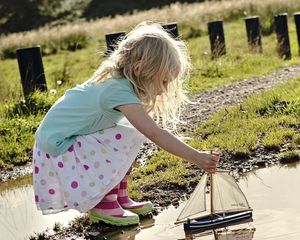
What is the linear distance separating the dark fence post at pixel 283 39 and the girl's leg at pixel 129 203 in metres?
7.09

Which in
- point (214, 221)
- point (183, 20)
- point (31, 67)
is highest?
point (31, 67)

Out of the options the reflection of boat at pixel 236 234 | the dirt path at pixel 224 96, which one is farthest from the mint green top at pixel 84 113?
the dirt path at pixel 224 96

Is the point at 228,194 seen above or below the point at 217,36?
above

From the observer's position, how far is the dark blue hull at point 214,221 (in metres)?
4.29

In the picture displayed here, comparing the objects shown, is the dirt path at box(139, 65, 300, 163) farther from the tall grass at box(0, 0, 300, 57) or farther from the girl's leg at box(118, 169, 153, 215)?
the tall grass at box(0, 0, 300, 57)

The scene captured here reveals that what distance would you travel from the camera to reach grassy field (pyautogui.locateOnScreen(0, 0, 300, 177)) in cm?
672

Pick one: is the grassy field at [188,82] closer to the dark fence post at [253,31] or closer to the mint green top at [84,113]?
the dark fence post at [253,31]

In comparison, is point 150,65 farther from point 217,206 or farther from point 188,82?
point 188,82

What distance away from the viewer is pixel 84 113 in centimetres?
450

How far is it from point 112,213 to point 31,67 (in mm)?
4613

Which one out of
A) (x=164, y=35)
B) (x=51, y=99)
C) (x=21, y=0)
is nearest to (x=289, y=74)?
(x=51, y=99)

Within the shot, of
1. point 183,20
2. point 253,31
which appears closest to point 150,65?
point 253,31

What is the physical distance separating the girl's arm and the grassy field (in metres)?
0.94

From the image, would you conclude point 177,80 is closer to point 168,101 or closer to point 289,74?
point 168,101
